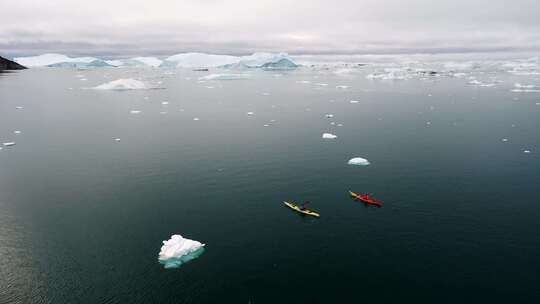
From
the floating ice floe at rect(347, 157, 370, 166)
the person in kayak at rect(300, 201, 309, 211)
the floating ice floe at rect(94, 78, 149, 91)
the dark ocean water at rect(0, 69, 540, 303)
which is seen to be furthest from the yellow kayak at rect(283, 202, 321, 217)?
the floating ice floe at rect(94, 78, 149, 91)

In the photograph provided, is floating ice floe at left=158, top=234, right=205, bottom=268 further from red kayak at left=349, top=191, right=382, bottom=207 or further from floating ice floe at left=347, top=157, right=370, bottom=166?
floating ice floe at left=347, top=157, right=370, bottom=166

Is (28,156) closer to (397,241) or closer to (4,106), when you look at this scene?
(397,241)

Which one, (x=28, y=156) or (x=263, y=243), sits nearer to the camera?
(x=263, y=243)

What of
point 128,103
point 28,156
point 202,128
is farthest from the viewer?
point 128,103

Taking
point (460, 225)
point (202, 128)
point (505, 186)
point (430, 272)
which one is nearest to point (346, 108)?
point (202, 128)

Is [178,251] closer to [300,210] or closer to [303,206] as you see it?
[300,210]

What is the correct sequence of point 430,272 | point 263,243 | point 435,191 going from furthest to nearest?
point 435,191
point 263,243
point 430,272

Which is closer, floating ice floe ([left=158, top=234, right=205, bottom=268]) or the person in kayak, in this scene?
floating ice floe ([left=158, top=234, right=205, bottom=268])
